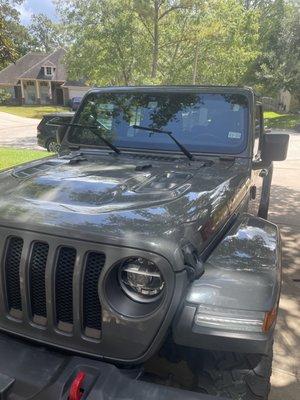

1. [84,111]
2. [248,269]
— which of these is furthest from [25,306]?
[84,111]

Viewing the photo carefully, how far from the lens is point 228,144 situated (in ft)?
11.3

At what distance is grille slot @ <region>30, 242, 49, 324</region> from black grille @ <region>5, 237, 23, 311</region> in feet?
0.26

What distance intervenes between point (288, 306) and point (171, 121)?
2.05m

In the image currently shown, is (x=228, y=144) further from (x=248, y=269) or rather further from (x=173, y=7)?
(x=173, y=7)

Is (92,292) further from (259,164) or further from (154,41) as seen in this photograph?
(154,41)

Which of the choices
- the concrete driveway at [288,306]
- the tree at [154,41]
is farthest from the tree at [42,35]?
the concrete driveway at [288,306]

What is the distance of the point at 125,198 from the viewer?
2.30m

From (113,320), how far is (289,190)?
8.20 metres

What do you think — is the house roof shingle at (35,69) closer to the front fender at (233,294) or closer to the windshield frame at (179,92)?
the windshield frame at (179,92)

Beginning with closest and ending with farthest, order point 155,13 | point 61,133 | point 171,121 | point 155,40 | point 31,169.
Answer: point 31,169, point 171,121, point 61,133, point 155,13, point 155,40

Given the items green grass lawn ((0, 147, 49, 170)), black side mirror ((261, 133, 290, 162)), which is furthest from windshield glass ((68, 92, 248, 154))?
green grass lawn ((0, 147, 49, 170))

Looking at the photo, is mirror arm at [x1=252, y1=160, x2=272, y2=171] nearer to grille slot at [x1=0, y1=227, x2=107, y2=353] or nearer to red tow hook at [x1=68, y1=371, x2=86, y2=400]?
grille slot at [x1=0, y1=227, x2=107, y2=353]

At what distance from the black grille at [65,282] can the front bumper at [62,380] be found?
0.65 feet

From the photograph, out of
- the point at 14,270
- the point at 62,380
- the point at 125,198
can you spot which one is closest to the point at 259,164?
the point at 125,198
